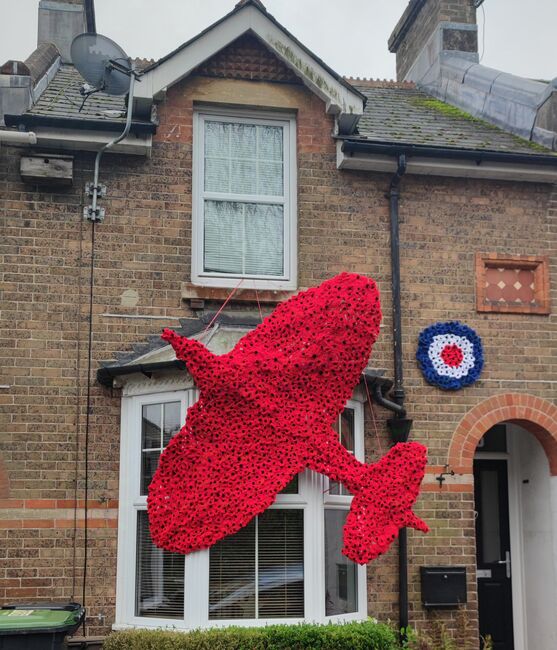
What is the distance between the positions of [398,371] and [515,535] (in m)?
2.73

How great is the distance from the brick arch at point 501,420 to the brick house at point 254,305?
0.02 m

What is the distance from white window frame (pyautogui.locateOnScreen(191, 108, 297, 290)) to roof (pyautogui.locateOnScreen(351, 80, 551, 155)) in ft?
2.61

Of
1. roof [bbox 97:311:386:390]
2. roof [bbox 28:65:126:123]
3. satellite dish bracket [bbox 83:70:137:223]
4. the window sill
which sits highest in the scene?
roof [bbox 28:65:126:123]

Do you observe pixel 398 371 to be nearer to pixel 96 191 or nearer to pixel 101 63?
pixel 96 191

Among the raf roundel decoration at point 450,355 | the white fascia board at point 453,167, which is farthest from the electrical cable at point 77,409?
the raf roundel decoration at point 450,355

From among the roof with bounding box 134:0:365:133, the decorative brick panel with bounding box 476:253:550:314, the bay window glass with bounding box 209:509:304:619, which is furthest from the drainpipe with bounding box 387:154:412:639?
the bay window glass with bounding box 209:509:304:619

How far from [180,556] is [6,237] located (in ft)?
11.7

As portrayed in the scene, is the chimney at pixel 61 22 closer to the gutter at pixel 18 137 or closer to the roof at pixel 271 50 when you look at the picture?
the roof at pixel 271 50

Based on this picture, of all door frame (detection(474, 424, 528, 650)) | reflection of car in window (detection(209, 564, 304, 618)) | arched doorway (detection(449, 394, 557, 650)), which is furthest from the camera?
door frame (detection(474, 424, 528, 650))

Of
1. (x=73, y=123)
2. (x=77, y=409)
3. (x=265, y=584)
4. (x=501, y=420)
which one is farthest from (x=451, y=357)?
(x=73, y=123)

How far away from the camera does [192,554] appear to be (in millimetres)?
8336

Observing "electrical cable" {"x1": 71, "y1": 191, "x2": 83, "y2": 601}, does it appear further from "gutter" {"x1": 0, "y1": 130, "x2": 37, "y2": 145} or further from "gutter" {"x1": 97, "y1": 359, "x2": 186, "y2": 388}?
"gutter" {"x1": 0, "y1": 130, "x2": 37, "y2": 145}

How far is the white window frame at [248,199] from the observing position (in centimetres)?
972

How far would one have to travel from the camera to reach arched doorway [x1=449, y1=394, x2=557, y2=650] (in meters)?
9.89
